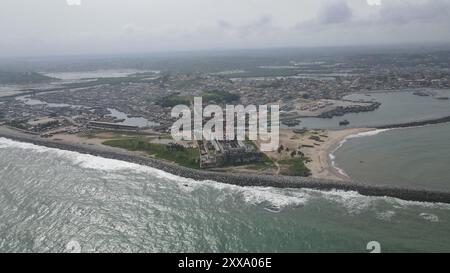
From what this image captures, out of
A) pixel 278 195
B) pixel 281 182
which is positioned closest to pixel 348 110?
pixel 281 182

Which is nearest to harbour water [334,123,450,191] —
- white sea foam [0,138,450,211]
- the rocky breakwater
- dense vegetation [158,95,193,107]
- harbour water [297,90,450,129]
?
white sea foam [0,138,450,211]

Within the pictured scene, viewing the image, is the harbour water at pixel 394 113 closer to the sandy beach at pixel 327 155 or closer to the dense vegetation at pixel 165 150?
the sandy beach at pixel 327 155

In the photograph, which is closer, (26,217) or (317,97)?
(26,217)

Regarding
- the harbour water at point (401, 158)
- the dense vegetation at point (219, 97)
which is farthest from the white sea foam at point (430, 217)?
the dense vegetation at point (219, 97)

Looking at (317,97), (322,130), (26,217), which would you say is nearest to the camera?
(26,217)
